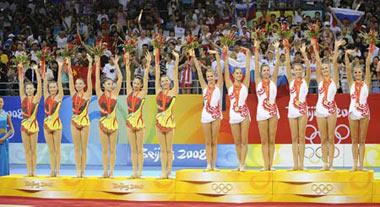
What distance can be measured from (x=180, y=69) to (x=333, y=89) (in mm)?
6177

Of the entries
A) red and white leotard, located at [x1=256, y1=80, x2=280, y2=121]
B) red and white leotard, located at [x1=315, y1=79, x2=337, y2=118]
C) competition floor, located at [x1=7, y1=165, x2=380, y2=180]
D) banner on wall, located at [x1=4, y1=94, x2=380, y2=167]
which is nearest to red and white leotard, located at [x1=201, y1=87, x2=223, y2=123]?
red and white leotard, located at [x1=256, y1=80, x2=280, y2=121]

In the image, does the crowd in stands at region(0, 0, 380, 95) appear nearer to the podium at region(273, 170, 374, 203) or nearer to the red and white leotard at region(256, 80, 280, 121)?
the red and white leotard at region(256, 80, 280, 121)

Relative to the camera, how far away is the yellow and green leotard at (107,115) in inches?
545

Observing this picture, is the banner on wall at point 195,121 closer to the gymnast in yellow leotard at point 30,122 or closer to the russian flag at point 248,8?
the russian flag at point 248,8

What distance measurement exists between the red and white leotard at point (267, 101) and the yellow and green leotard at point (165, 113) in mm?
1628

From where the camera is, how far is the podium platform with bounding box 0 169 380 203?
1276cm

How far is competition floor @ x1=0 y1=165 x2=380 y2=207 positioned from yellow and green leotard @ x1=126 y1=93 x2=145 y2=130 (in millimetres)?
1004

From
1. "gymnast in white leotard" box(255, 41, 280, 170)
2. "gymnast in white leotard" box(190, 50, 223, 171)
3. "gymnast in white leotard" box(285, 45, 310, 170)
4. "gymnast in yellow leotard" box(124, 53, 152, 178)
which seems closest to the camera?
"gymnast in white leotard" box(285, 45, 310, 170)

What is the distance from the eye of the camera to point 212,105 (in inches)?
530

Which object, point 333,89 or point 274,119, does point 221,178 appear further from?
point 333,89

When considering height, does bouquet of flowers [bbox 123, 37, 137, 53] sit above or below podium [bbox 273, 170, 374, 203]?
above

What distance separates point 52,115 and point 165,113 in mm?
2260

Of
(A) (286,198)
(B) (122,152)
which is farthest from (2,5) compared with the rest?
(A) (286,198)

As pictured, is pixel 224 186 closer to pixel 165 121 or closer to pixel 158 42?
pixel 165 121
